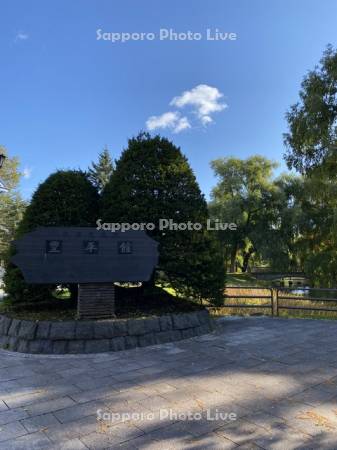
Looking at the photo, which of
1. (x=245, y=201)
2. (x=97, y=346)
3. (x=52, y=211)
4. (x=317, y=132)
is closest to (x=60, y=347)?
(x=97, y=346)

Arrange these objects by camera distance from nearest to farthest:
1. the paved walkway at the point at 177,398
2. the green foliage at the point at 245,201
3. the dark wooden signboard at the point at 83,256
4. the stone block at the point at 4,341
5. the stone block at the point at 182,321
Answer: the paved walkway at the point at 177,398
the stone block at the point at 4,341
the dark wooden signboard at the point at 83,256
the stone block at the point at 182,321
the green foliage at the point at 245,201

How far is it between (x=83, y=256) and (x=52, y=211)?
1429mm

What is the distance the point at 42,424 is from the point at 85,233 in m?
3.45

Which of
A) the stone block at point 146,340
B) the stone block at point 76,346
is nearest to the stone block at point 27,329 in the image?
the stone block at point 76,346

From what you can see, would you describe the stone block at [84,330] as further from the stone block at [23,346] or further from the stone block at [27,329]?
the stone block at [23,346]

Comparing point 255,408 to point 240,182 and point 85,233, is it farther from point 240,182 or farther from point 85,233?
point 240,182

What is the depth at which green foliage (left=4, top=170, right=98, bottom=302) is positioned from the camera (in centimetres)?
654

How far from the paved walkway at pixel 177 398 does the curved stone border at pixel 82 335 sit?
238mm

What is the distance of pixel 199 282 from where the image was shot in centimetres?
680

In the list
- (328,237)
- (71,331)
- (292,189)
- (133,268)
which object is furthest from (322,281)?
(71,331)

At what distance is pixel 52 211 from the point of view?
680 cm

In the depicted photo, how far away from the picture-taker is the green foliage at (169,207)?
683 cm

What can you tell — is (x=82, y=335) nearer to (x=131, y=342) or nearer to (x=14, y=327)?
(x=131, y=342)

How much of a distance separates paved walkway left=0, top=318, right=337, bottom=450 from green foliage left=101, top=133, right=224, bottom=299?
145cm
